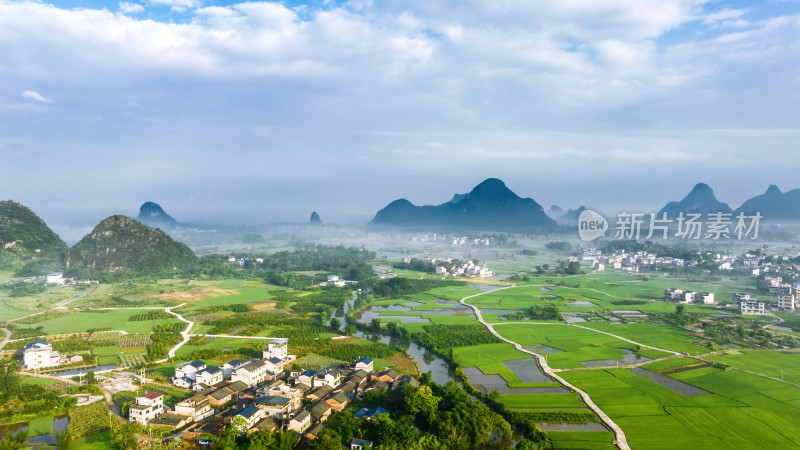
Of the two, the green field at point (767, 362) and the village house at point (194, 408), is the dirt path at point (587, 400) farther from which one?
the village house at point (194, 408)

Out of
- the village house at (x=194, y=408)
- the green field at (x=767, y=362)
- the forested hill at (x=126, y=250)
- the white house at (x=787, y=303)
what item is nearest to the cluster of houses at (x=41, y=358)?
the village house at (x=194, y=408)

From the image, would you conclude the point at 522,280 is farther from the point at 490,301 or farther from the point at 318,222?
the point at 318,222

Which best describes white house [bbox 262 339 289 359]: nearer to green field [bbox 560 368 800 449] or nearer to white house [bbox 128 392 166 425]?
white house [bbox 128 392 166 425]

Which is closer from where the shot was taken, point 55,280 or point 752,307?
point 752,307

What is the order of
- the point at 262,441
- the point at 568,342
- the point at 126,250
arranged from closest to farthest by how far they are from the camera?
the point at 262,441 → the point at 568,342 → the point at 126,250

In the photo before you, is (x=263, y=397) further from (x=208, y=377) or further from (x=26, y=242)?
(x=26, y=242)

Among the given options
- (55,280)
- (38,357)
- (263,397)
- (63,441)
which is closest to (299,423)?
(263,397)
